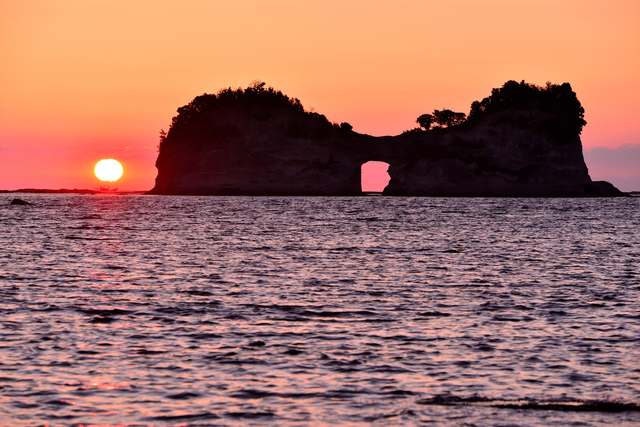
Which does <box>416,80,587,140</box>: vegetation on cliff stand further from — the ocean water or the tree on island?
the ocean water

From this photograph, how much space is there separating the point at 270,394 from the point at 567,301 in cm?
1287

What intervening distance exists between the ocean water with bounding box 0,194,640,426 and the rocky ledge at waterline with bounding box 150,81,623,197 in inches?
5662

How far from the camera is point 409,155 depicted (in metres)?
179

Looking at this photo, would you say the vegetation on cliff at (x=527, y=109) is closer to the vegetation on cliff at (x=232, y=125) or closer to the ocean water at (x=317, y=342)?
the vegetation on cliff at (x=232, y=125)

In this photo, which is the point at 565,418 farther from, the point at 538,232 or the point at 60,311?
the point at 538,232

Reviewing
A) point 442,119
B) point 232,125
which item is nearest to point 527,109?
point 442,119

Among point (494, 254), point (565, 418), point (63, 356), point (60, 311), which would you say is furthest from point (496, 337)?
point (494, 254)

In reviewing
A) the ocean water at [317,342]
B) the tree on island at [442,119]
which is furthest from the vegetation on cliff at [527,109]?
the ocean water at [317,342]

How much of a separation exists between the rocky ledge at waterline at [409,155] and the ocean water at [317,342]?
14381cm

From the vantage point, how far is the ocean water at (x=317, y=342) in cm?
1123

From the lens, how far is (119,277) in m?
28.2

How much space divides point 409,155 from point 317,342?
16478 centimetres

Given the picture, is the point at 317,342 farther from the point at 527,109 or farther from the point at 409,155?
the point at 527,109

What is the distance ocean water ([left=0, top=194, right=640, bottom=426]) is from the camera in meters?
11.2
